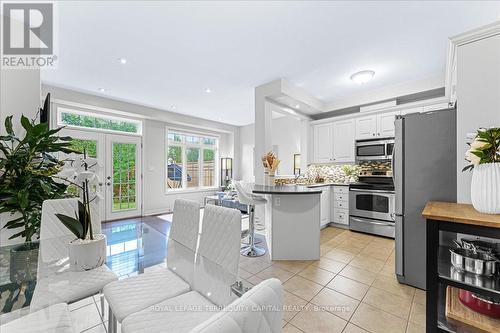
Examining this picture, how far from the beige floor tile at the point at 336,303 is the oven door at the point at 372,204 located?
2169 millimetres

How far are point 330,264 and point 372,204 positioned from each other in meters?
1.68

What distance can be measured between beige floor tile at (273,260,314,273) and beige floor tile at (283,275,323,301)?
20cm

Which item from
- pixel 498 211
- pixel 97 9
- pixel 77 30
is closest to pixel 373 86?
pixel 498 211

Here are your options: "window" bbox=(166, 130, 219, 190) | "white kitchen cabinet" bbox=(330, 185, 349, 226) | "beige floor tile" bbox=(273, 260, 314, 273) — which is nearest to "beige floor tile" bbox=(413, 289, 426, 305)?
"beige floor tile" bbox=(273, 260, 314, 273)

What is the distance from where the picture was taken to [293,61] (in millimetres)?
3193

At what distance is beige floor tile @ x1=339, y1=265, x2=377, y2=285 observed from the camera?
2342 mm

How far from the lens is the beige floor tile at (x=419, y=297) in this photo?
1956 mm

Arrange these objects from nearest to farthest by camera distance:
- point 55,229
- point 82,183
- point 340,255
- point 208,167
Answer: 1. point 82,183
2. point 55,229
3. point 340,255
4. point 208,167

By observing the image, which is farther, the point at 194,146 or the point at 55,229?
the point at 194,146

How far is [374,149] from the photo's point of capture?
13.6 feet

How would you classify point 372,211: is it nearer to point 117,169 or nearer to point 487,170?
point 487,170

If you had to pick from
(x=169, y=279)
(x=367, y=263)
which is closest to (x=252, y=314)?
(x=169, y=279)

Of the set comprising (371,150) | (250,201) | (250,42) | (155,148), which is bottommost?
(250,201)

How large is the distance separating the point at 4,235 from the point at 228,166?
5.89m
